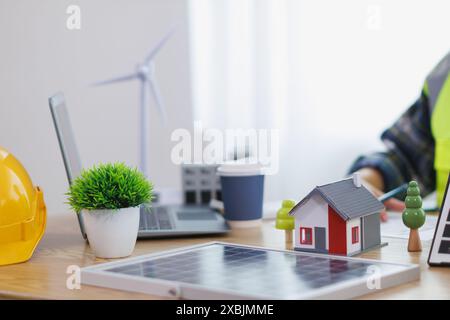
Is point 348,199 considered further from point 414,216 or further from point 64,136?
point 64,136

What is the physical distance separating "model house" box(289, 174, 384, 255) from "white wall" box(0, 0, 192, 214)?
1.68 metres

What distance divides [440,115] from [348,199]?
975 millimetres

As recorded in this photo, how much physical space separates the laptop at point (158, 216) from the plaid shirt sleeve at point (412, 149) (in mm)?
624

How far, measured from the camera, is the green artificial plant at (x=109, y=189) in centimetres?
101

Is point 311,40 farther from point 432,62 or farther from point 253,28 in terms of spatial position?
point 432,62

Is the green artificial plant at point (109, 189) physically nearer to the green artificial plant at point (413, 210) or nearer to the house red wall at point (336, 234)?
the house red wall at point (336, 234)

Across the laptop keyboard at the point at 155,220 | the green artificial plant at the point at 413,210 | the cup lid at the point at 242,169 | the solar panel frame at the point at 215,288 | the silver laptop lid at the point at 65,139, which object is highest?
the silver laptop lid at the point at 65,139

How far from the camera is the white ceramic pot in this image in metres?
1.02

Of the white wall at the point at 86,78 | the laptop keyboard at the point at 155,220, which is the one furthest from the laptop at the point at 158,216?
the white wall at the point at 86,78

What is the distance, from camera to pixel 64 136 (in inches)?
47.0

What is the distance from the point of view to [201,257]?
3.15 ft

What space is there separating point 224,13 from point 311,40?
37 cm

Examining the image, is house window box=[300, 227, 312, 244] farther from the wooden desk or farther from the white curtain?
the white curtain
